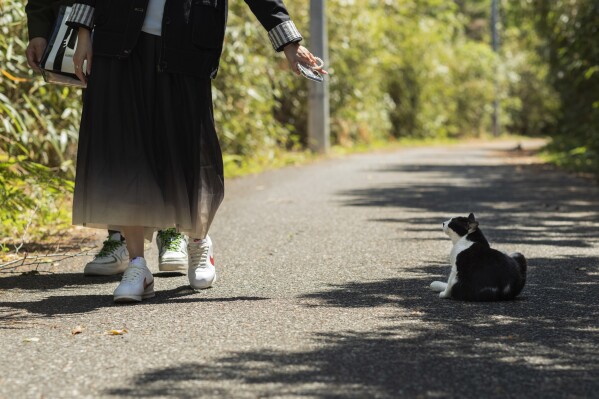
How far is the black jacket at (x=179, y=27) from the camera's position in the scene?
475 centimetres

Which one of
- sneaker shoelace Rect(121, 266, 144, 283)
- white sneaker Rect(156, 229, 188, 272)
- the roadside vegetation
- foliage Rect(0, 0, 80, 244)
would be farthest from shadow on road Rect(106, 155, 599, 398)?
the roadside vegetation

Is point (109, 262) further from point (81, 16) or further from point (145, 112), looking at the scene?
point (81, 16)

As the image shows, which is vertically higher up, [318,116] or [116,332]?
[318,116]

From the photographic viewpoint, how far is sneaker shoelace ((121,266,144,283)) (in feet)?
15.8

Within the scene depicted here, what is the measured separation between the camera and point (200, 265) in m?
5.15

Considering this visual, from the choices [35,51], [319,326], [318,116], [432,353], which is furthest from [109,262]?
[318,116]

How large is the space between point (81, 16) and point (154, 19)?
0.33 metres

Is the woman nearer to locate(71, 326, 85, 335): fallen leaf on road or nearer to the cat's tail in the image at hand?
locate(71, 326, 85, 335): fallen leaf on road

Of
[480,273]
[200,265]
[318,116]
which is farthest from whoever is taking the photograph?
[318,116]

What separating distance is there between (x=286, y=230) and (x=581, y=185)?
574 cm

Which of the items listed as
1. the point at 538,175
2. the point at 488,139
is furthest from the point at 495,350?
the point at 488,139

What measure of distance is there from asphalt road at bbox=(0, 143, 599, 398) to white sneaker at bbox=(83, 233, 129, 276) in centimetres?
17

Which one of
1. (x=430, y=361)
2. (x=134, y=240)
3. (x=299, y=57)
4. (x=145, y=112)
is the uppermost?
(x=299, y=57)

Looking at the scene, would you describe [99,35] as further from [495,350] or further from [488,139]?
[488,139]
